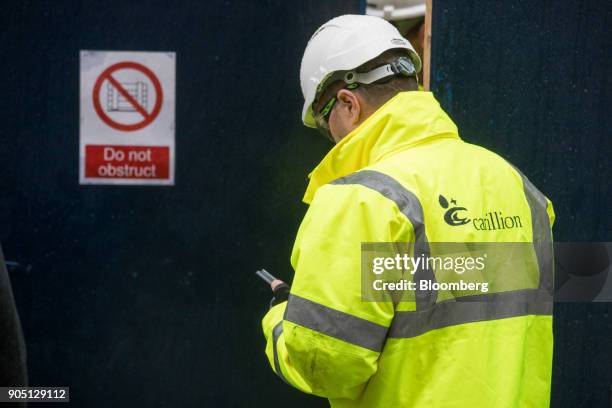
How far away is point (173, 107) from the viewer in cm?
279

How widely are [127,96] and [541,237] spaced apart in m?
1.61

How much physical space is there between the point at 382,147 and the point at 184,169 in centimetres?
120

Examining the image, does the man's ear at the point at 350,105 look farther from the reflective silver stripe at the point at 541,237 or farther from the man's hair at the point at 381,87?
the reflective silver stripe at the point at 541,237

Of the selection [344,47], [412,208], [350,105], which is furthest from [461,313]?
[344,47]

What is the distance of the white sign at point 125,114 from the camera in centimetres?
276

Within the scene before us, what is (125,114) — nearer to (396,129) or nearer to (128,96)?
(128,96)

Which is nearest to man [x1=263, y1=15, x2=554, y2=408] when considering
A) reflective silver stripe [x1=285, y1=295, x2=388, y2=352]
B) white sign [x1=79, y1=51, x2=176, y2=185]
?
reflective silver stripe [x1=285, y1=295, x2=388, y2=352]

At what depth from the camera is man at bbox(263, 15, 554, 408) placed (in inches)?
64.4

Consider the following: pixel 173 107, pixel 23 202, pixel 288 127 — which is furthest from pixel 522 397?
pixel 23 202

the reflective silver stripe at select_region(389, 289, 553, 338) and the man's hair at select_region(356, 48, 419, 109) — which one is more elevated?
the man's hair at select_region(356, 48, 419, 109)

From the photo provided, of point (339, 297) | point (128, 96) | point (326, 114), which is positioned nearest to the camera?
point (339, 297)

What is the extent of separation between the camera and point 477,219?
67.7 inches

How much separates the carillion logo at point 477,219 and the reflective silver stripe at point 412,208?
64 mm

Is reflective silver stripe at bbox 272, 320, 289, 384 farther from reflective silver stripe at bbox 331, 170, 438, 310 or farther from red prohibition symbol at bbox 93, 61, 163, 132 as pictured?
red prohibition symbol at bbox 93, 61, 163, 132
